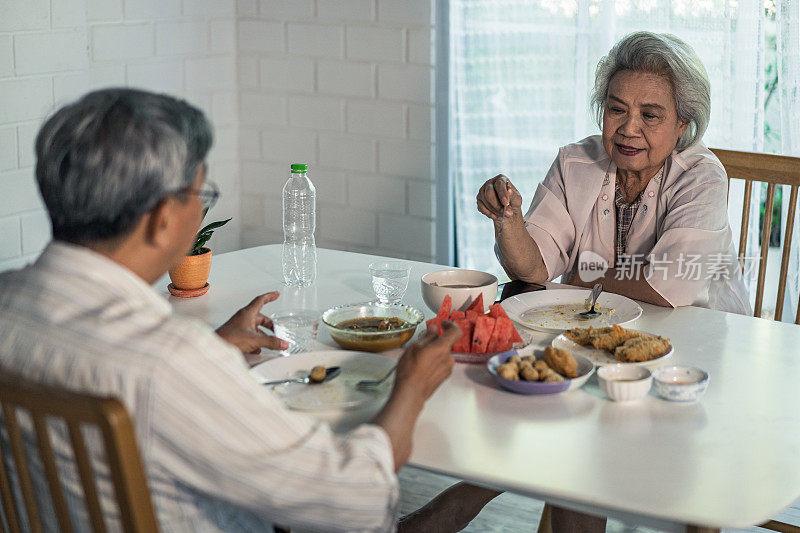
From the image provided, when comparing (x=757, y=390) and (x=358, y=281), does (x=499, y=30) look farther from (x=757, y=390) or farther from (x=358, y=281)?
(x=757, y=390)

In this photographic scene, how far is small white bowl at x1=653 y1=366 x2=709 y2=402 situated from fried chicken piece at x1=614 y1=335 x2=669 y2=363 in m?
0.06

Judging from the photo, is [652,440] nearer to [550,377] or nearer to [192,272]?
[550,377]

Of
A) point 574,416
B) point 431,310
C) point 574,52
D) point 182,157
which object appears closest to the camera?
point 182,157

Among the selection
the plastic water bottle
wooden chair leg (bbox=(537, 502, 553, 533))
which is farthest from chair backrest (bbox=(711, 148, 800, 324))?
the plastic water bottle

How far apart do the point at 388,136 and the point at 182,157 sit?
2472mm

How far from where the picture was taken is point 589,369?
1552 mm

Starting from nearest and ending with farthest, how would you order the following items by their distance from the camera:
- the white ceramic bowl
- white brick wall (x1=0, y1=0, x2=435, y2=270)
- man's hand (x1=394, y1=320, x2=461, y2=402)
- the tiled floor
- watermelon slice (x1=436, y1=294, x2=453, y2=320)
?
man's hand (x1=394, y1=320, x2=461, y2=402), watermelon slice (x1=436, y1=294, x2=453, y2=320), the white ceramic bowl, the tiled floor, white brick wall (x1=0, y1=0, x2=435, y2=270)

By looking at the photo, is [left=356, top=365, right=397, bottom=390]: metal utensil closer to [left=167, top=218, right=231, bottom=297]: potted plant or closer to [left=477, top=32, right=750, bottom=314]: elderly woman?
[left=167, top=218, right=231, bottom=297]: potted plant

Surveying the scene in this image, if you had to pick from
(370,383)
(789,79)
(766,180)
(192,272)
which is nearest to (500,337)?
(370,383)

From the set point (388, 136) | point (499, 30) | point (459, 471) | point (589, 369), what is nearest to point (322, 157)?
point (388, 136)

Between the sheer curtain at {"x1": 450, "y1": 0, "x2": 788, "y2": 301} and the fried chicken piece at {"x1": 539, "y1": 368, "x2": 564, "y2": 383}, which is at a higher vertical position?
the sheer curtain at {"x1": 450, "y1": 0, "x2": 788, "y2": 301}

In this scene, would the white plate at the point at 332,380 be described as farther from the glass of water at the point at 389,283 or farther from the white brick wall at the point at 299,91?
the white brick wall at the point at 299,91

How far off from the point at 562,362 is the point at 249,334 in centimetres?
55

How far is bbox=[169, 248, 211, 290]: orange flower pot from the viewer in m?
2.00
